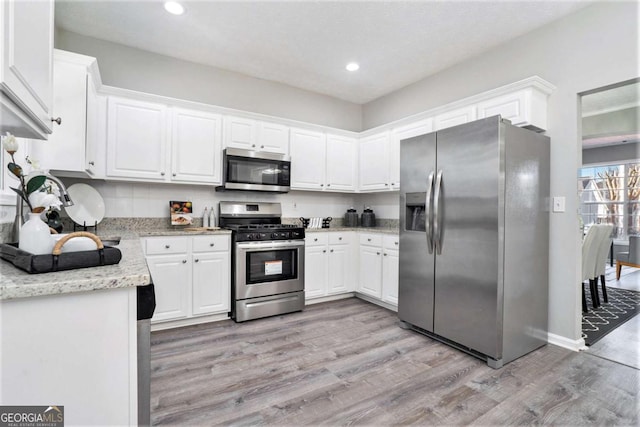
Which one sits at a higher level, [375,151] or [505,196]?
[375,151]

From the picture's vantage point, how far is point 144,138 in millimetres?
3049

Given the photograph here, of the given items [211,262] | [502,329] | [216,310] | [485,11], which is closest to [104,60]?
[211,262]

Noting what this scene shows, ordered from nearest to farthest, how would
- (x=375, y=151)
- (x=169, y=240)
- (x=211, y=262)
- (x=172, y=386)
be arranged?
(x=172, y=386) < (x=169, y=240) < (x=211, y=262) < (x=375, y=151)

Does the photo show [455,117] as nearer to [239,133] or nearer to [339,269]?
[339,269]

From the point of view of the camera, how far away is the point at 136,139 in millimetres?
3014

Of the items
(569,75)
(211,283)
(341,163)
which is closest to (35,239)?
(211,283)

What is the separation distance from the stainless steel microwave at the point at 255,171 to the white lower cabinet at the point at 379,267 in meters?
1.22

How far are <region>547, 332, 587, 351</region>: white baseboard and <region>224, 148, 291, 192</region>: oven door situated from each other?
2.92 meters

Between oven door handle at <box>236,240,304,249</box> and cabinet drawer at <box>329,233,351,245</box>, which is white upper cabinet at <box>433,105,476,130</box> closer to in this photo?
cabinet drawer at <box>329,233,351,245</box>

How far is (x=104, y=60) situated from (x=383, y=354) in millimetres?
3761

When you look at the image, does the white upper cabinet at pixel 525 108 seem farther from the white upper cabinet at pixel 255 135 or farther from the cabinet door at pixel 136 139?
the cabinet door at pixel 136 139

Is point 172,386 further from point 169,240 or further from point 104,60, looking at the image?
point 104,60

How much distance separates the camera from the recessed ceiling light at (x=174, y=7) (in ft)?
8.29

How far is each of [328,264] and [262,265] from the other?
0.88 metres
